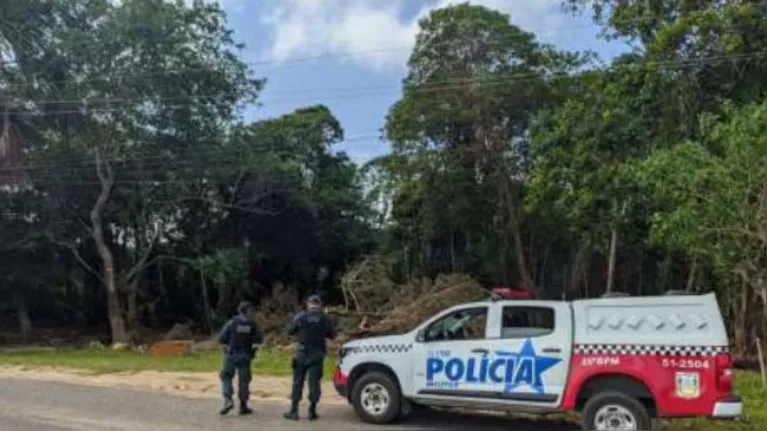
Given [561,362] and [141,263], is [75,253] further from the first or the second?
[561,362]

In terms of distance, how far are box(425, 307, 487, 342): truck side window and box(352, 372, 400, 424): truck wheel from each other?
0.85m

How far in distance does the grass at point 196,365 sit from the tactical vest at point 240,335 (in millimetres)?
6067

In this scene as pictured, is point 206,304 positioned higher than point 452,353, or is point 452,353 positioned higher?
point 206,304

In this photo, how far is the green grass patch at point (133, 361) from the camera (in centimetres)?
1989

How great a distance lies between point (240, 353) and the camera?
12.7 metres

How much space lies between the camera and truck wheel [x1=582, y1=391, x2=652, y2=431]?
10.2 meters

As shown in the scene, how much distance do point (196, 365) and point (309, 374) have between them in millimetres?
9412

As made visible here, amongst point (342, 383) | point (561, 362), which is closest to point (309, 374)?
point (342, 383)

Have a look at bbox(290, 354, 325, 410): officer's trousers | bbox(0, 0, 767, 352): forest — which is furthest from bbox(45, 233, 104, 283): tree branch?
bbox(290, 354, 325, 410): officer's trousers

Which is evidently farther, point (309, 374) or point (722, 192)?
point (722, 192)

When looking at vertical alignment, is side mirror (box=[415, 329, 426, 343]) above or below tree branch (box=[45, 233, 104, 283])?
below

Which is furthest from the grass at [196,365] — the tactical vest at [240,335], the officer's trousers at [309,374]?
the tactical vest at [240,335]

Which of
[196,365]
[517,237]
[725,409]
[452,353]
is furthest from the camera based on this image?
[517,237]

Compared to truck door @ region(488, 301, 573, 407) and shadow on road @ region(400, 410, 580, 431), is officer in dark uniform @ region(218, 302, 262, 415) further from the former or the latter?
truck door @ region(488, 301, 573, 407)
